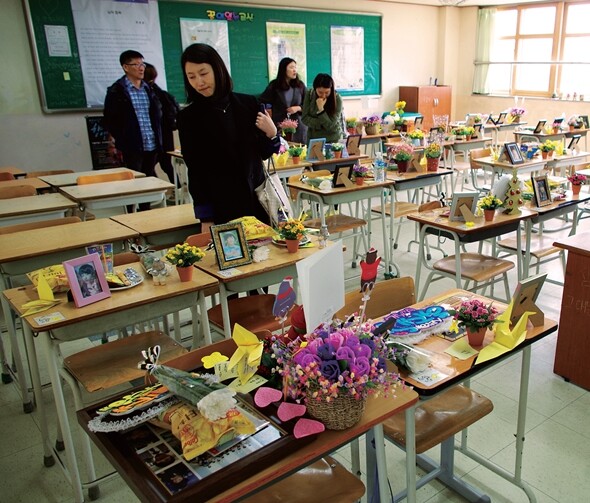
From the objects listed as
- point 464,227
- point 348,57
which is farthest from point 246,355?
point 348,57

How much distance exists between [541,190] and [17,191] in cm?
396

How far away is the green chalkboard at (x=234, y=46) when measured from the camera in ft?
21.6

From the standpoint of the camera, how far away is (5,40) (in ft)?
20.9

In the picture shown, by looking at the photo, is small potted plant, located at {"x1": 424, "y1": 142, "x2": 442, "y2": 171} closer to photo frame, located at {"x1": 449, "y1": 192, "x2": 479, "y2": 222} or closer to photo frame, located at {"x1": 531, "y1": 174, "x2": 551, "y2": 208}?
photo frame, located at {"x1": 531, "y1": 174, "x2": 551, "y2": 208}

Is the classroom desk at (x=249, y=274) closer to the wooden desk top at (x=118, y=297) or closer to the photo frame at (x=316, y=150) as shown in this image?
the wooden desk top at (x=118, y=297)

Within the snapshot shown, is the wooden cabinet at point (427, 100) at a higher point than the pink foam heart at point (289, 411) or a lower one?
higher

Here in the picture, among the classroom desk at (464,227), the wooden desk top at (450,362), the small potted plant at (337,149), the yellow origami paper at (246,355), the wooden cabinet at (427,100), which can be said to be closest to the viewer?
the yellow origami paper at (246,355)

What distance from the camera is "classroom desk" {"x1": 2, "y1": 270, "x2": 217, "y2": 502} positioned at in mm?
2012

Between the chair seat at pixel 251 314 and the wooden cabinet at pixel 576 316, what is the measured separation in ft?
5.06

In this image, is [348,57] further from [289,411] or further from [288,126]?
[289,411]

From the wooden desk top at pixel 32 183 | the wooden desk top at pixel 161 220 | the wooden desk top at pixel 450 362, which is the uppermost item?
the wooden desk top at pixel 32 183

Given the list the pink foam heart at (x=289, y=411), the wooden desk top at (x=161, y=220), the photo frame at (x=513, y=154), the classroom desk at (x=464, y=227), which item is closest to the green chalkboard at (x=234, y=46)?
the wooden desk top at (x=161, y=220)

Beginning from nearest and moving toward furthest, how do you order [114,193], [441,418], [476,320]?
1. [476,320]
2. [441,418]
3. [114,193]

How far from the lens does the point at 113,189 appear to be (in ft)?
13.4
